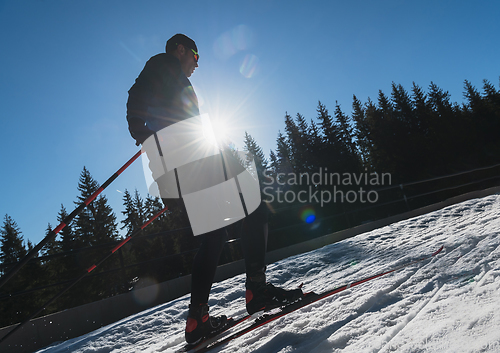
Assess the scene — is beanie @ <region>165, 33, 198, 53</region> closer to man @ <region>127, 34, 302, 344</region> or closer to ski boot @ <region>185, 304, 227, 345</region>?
man @ <region>127, 34, 302, 344</region>

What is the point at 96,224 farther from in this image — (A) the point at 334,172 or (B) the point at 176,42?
(B) the point at 176,42

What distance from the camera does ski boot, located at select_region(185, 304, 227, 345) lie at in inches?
60.9

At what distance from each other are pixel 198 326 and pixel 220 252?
0.43m

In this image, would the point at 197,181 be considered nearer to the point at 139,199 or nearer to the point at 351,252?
the point at 351,252

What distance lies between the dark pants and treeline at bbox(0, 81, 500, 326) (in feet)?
70.3

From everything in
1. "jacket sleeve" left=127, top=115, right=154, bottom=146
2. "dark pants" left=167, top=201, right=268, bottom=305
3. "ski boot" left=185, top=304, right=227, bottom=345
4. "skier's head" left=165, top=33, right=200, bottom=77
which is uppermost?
"skier's head" left=165, top=33, right=200, bottom=77

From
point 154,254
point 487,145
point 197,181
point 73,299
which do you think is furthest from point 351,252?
point 487,145

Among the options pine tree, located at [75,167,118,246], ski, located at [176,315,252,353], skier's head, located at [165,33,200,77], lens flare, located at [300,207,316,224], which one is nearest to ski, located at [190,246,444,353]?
ski, located at [176,315,252,353]

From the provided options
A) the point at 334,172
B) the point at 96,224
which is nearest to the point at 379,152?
the point at 334,172

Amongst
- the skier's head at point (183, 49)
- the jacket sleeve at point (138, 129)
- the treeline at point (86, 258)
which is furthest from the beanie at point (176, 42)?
the treeline at point (86, 258)

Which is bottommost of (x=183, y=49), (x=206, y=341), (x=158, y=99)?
(x=206, y=341)

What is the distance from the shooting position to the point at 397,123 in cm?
3122

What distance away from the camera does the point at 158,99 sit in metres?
1.68

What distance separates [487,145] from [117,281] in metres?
41.1
